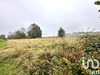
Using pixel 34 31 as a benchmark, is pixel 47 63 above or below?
below

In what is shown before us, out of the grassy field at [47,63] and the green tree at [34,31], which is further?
the green tree at [34,31]

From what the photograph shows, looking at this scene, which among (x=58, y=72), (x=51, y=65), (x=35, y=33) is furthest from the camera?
(x=35, y=33)

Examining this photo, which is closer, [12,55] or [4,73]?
[4,73]

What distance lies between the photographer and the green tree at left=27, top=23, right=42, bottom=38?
83.7 feet

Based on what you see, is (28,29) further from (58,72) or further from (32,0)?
(58,72)

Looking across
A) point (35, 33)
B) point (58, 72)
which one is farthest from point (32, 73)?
point (35, 33)

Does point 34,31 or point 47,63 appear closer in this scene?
point 47,63

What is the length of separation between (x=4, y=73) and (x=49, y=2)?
1059cm

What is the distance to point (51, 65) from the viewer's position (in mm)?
2117

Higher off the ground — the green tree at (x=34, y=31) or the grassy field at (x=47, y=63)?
the green tree at (x=34, y=31)

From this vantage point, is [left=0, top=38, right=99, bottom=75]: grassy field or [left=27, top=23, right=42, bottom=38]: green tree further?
[left=27, top=23, right=42, bottom=38]: green tree

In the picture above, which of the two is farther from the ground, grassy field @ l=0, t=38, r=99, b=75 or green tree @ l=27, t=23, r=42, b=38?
green tree @ l=27, t=23, r=42, b=38

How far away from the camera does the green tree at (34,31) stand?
83.7 ft

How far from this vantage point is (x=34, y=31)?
25766 millimetres
